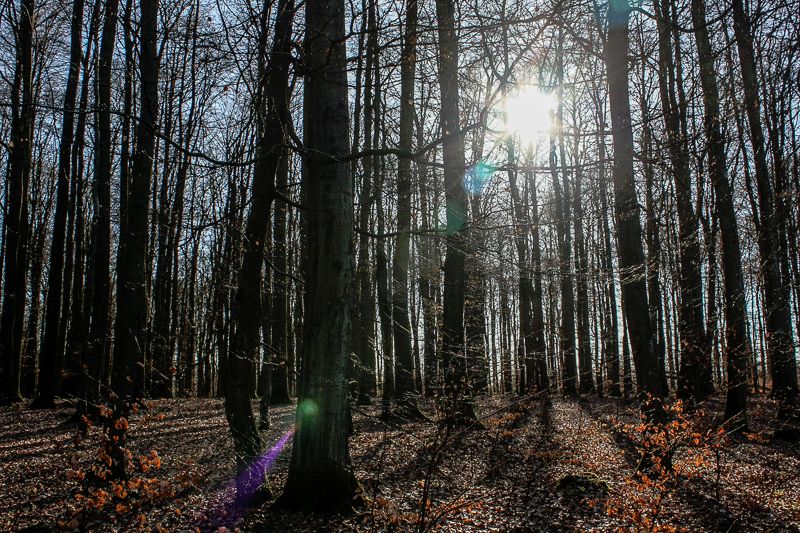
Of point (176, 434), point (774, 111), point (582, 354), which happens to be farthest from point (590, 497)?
point (582, 354)

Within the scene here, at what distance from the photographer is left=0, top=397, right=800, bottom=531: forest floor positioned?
180 inches

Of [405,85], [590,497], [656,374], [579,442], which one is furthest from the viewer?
[405,85]

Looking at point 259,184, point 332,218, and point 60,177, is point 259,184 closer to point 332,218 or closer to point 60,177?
point 332,218

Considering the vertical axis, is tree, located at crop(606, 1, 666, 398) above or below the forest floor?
above

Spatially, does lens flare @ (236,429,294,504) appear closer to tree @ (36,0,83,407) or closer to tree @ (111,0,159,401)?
tree @ (111,0,159,401)

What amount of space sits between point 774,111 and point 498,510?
12966 mm

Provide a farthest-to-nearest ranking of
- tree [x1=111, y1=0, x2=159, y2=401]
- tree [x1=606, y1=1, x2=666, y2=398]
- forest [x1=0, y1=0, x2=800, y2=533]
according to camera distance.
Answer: tree [x1=606, y1=1, x2=666, y2=398] → tree [x1=111, y1=0, x2=159, y2=401] → forest [x1=0, y1=0, x2=800, y2=533]

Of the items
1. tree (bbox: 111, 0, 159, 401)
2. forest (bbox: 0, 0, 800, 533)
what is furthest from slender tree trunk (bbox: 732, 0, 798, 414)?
tree (bbox: 111, 0, 159, 401)

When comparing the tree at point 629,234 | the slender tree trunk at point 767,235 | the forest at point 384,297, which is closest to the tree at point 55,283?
the forest at point 384,297

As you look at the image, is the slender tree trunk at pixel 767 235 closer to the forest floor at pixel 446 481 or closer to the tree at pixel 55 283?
the forest floor at pixel 446 481

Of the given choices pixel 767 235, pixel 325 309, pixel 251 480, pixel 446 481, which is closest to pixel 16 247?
pixel 251 480

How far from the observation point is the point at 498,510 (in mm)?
5574

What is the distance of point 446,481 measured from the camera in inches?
262

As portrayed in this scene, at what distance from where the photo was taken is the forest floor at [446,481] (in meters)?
4.58
